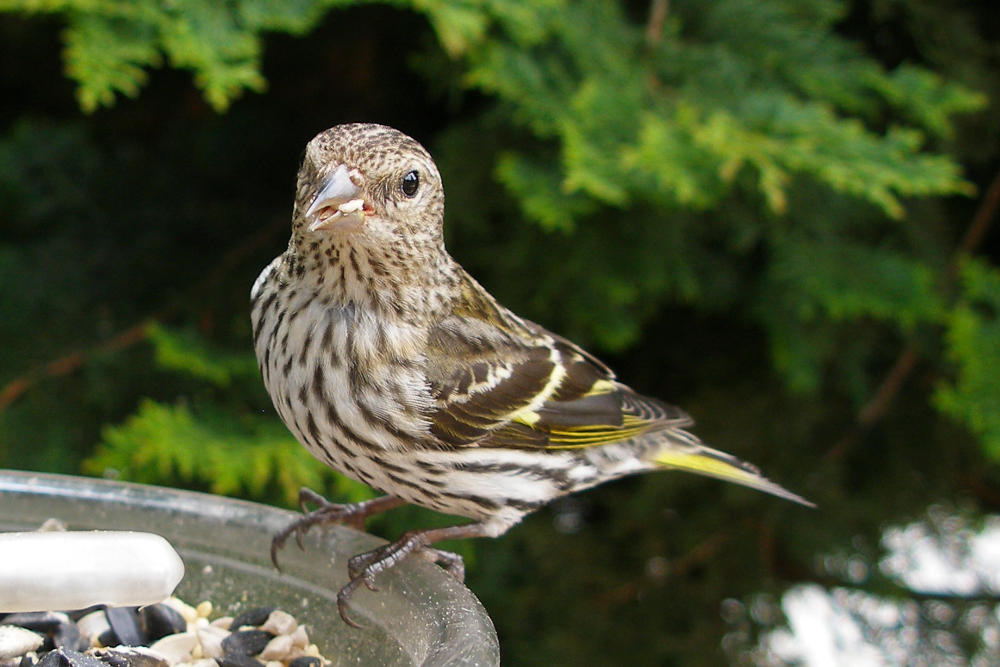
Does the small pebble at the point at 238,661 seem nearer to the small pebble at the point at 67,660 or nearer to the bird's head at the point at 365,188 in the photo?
the small pebble at the point at 67,660

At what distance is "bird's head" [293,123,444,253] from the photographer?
139cm

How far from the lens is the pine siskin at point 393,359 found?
4.77 feet

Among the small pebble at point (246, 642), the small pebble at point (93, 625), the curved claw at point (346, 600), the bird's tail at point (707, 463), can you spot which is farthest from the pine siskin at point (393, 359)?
the bird's tail at point (707, 463)

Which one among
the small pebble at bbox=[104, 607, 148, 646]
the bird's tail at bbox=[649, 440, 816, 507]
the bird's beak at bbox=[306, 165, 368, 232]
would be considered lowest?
the small pebble at bbox=[104, 607, 148, 646]

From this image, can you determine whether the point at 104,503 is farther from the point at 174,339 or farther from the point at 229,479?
the point at 174,339

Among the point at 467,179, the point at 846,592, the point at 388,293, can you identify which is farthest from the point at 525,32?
the point at 846,592

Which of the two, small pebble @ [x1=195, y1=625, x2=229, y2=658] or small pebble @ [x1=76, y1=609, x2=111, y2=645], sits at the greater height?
small pebble @ [x1=195, y1=625, x2=229, y2=658]

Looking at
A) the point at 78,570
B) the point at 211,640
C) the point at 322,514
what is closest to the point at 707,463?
the point at 322,514

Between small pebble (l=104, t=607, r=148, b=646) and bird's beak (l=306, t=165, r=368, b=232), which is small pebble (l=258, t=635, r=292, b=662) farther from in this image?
bird's beak (l=306, t=165, r=368, b=232)

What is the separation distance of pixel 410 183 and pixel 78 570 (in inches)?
25.6

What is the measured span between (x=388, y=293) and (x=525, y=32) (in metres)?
0.87

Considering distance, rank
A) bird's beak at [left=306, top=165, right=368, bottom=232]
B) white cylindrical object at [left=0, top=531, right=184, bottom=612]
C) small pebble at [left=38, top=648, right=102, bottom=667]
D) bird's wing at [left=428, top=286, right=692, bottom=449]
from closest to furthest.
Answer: white cylindrical object at [left=0, top=531, right=184, bottom=612] → small pebble at [left=38, top=648, right=102, bottom=667] → bird's beak at [left=306, top=165, right=368, bottom=232] → bird's wing at [left=428, top=286, right=692, bottom=449]

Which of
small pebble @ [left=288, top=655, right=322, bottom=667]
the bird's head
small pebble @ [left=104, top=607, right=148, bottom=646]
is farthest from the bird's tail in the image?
small pebble @ [left=104, top=607, right=148, bottom=646]

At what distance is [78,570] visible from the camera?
1111 mm
